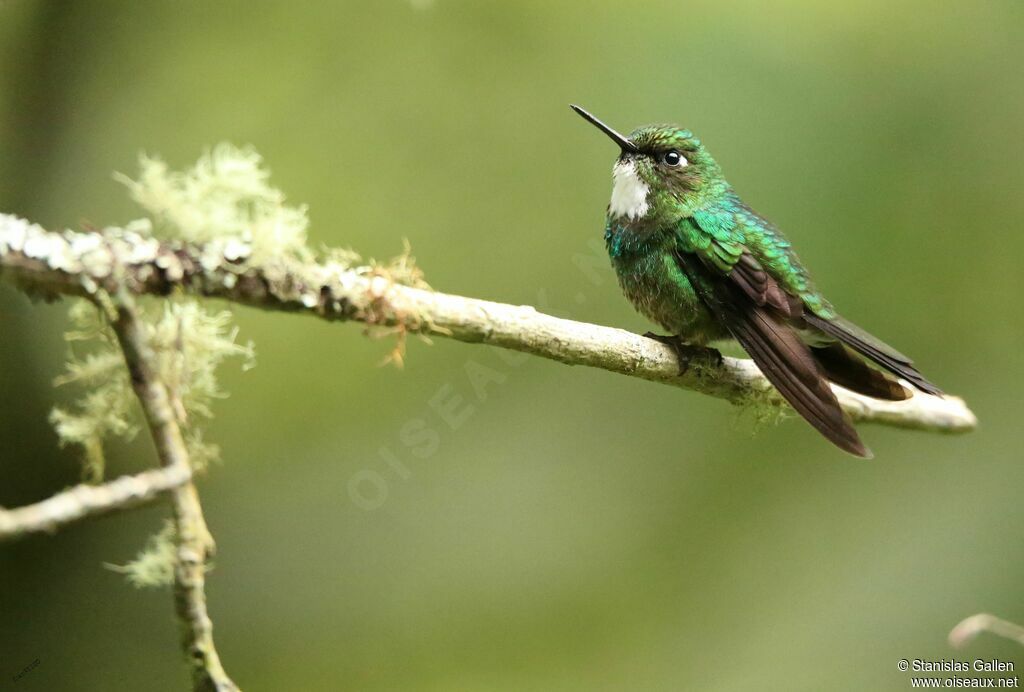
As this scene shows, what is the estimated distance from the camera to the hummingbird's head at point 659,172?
3.50 m

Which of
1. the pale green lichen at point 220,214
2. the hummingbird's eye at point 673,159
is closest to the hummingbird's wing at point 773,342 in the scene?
the hummingbird's eye at point 673,159

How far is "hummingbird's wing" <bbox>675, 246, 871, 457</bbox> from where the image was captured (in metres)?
2.78

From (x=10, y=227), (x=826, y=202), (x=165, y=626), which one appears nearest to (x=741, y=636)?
(x=826, y=202)

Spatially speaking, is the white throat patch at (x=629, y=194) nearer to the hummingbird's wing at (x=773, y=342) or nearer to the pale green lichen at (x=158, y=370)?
the hummingbird's wing at (x=773, y=342)

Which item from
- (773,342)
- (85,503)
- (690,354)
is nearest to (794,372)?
(773,342)

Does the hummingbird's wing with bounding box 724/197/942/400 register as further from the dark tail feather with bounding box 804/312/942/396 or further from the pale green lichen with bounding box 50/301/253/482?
the pale green lichen with bounding box 50/301/253/482

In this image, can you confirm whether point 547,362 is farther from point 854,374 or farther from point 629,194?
point 854,374

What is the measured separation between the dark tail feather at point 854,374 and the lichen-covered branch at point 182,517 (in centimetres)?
250

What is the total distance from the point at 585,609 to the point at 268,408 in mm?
1924

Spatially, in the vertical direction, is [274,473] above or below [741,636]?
above

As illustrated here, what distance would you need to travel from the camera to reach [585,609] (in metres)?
4.65

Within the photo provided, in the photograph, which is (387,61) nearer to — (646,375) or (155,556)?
(646,375)

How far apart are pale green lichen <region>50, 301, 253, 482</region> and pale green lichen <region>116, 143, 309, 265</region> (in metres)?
0.16

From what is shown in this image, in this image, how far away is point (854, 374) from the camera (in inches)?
131
